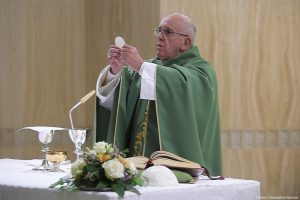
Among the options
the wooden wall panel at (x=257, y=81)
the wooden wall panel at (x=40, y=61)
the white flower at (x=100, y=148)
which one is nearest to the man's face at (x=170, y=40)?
the white flower at (x=100, y=148)

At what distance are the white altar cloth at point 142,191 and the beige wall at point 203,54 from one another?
4100mm

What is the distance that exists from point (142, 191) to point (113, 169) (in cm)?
18

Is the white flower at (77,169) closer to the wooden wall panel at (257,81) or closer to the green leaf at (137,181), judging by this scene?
the green leaf at (137,181)

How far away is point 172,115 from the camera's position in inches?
191

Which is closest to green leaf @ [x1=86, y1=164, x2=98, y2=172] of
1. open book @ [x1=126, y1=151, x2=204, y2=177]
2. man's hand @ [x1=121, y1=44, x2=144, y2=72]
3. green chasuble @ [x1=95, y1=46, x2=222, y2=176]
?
open book @ [x1=126, y1=151, x2=204, y2=177]

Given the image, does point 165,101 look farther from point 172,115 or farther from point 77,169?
point 77,169

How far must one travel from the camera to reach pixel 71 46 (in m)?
8.62

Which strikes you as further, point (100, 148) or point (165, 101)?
point (165, 101)

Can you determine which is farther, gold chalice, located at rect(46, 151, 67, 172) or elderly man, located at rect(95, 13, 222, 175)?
elderly man, located at rect(95, 13, 222, 175)

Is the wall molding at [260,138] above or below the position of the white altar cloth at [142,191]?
below

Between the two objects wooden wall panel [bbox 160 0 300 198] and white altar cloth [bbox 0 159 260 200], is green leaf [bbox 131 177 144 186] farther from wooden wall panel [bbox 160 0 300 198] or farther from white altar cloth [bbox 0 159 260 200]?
wooden wall panel [bbox 160 0 300 198]

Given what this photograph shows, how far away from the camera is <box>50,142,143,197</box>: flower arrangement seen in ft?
10.5

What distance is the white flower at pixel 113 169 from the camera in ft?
10.5

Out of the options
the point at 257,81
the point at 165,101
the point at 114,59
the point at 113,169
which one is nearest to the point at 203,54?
the point at 257,81
